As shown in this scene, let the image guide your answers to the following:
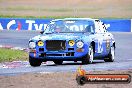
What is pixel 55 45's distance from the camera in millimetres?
16594

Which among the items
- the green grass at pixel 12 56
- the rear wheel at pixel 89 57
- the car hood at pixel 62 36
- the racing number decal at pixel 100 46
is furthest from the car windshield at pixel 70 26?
the green grass at pixel 12 56

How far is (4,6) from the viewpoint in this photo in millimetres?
93062

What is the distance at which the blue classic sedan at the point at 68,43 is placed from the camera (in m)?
16.6

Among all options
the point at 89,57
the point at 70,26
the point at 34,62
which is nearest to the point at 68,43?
the point at 89,57

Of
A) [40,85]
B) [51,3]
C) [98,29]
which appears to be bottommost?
[40,85]

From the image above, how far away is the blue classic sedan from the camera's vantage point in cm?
1656

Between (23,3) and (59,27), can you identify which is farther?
(23,3)

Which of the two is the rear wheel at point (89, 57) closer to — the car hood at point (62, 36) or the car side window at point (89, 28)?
the car hood at point (62, 36)

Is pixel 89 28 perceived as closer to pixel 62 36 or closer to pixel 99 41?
pixel 99 41

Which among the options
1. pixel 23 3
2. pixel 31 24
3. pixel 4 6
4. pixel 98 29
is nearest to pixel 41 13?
pixel 4 6

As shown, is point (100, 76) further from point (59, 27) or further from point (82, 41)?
point (59, 27)

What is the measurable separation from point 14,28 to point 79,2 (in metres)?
55.1

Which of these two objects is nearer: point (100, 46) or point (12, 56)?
point (100, 46)

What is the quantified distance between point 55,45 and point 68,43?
14.2 inches
